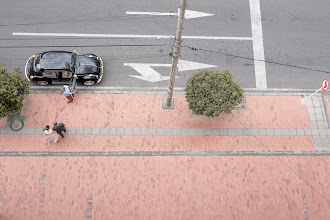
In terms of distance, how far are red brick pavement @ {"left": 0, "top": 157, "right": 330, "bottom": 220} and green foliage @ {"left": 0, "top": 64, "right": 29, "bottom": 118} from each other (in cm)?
259

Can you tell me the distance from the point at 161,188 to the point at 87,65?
7538mm

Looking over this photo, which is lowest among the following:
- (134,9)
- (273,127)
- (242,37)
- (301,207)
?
(301,207)

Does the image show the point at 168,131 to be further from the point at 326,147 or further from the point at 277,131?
the point at 326,147

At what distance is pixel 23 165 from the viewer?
14.1 metres

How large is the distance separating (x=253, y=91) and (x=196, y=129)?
4020 mm

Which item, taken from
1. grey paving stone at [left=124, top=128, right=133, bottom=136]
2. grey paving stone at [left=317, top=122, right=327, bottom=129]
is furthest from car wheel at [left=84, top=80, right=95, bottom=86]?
grey paving stone at [left=317, top=122, right=327, bottom=129]

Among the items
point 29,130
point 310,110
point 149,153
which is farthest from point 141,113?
point 310,110

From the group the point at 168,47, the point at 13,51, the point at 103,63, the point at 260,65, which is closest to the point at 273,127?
the point at 260,65

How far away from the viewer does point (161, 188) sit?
1399 centimetres

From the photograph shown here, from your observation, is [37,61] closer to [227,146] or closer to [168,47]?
[168,47]

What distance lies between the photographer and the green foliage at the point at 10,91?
514 inches

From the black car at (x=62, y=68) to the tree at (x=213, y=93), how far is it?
538 centimetres

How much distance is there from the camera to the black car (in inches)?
589

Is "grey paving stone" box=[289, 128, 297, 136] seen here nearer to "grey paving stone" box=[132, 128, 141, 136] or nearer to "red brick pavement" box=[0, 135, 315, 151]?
"red brick pavement" box=[0, 135, 315, 151]
